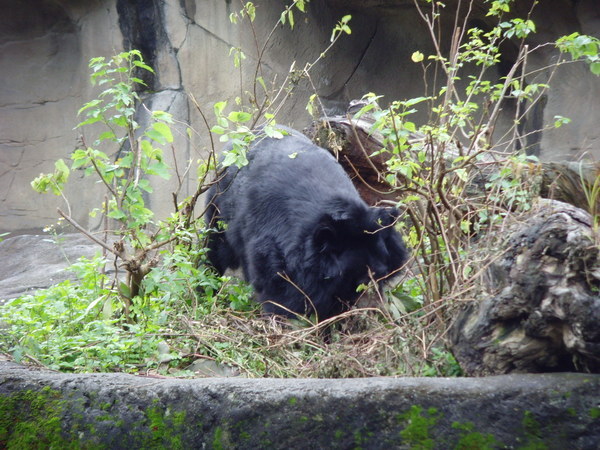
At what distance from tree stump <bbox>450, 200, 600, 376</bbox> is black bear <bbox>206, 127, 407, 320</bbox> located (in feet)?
4.43

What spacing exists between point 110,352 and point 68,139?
7.10 m

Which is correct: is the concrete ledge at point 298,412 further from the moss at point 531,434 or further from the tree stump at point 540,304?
the tree stump at point 540,304

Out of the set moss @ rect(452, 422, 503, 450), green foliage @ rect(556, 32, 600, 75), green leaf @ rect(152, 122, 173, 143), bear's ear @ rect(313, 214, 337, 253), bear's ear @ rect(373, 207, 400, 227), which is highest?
green foliage @ rect(556, 32, 600, 75)

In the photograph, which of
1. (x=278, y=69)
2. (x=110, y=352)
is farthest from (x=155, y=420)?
(x=278, y=69)

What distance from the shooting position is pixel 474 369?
7.96ft

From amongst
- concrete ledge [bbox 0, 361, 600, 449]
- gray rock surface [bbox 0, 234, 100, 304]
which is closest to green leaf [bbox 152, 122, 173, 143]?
concrete ledge [bbox 0, 361, 600, 449]

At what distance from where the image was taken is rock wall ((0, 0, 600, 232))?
7789 mm

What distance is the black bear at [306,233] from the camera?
13.3 feet

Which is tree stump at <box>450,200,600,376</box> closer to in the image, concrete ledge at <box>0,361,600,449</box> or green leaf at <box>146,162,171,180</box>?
concrete ledge at <box>0,361,600,449</box>

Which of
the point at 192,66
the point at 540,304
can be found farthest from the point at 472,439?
the point at 192,66

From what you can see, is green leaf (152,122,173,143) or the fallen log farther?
the fallen log

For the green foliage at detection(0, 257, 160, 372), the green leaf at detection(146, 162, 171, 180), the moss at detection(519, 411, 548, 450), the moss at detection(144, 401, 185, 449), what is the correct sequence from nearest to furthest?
the moss at detection(519, 411, 548, 450), the moss at detection(144, 401, 185, 449), the green foliage at detection(0, 257, 160, 372), the green leaf at detection(146, 162, 171, 180)

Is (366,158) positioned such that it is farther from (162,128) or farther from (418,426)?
A: (418,426)

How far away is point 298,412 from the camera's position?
2.19 metres
